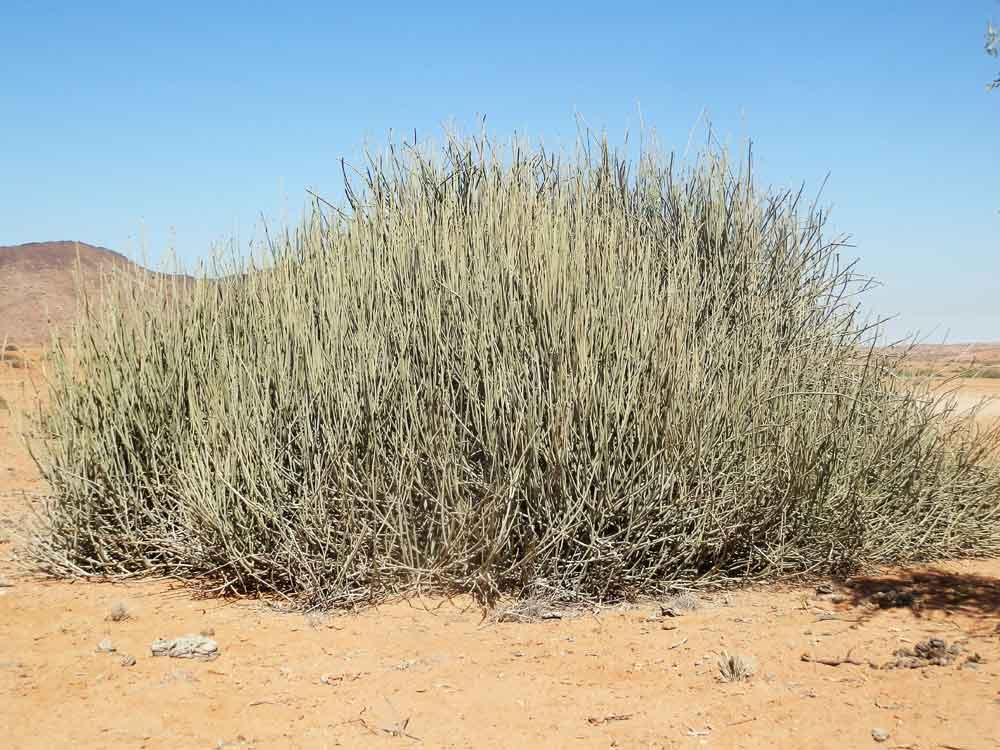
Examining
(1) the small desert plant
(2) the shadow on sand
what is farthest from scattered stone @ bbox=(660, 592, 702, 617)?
(2) the shadow on sand

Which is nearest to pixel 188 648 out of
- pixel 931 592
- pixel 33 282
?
pixel 931 592

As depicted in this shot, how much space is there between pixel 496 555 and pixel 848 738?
2157 mm

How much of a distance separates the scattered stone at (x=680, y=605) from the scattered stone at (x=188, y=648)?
2.39 meters

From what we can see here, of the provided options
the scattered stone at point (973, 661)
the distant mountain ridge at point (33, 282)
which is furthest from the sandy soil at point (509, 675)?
the distant mountain ridge at point (33, 282)

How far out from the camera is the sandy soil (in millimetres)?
3854

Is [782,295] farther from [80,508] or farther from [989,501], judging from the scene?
[80,508]

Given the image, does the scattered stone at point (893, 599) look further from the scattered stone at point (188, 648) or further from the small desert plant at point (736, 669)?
the scattered stone at point (188, 648)

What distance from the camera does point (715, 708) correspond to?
4004 millimetres

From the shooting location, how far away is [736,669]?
14.1ft

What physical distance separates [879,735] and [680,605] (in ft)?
5.14

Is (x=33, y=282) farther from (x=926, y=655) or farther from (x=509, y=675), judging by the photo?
(x=926, y=655)

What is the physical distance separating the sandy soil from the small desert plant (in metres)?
0.04

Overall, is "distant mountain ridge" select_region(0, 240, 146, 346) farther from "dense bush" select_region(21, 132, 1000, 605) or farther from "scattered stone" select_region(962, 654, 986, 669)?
"scattered stone" select_region(962, 654, 986, 669)

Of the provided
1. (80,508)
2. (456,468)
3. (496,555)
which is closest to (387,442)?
(456,468)
